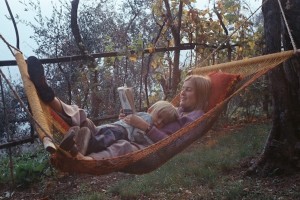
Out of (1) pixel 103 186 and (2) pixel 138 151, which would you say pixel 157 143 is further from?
(1) pixel 103 186

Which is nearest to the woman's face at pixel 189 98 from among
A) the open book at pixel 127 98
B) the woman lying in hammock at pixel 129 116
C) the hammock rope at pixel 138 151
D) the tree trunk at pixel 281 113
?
the woman lying in hammock at pixel 129 116

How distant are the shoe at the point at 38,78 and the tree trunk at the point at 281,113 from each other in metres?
1.86

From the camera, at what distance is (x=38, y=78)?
6.40 feet

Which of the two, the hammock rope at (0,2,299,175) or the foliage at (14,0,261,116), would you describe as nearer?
the hammock rope at (0,2,299,175)

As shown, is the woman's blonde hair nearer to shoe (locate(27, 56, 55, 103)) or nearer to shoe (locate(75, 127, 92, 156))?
shoe (locate(75, 127, 92, 156))

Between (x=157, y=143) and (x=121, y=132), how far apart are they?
0.38 m

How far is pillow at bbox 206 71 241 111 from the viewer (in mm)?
2498

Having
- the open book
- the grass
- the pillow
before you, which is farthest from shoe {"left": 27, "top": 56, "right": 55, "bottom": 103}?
the grass

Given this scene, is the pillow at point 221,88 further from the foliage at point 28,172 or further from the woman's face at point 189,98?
the foliage at point 28,172

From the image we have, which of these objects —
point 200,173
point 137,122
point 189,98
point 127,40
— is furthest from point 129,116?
point 127,40

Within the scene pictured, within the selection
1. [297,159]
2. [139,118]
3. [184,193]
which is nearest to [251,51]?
[297,159]

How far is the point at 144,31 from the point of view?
17.0 feet

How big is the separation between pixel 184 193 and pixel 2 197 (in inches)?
60.2

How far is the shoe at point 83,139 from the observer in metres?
1.95
